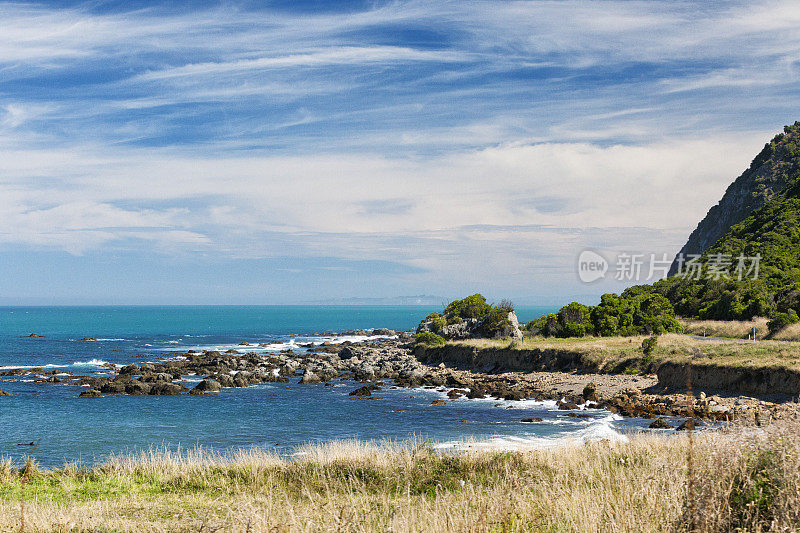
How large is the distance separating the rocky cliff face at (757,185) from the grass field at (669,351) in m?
59.2

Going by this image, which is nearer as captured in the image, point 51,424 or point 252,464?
point 252,464

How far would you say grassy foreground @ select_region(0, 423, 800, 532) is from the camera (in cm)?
530

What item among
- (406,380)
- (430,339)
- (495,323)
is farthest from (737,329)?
(430,339)

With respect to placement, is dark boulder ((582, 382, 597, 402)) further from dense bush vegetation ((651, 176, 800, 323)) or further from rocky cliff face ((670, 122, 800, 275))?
rocky cliff face ((670, 122, 800, 275))

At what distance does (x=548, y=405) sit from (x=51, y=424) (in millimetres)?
27976

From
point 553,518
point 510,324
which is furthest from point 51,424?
point 510,324

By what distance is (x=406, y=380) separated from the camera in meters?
49.9

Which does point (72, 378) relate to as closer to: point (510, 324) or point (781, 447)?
point (510, 324)

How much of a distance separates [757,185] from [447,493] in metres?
106

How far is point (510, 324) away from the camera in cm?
6256

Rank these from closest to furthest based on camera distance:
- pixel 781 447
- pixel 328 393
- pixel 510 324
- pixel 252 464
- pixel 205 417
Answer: pixel 781 447 < pixel 252 464 < pixel 205 417 < pixel 328 393 < pixel 510 324

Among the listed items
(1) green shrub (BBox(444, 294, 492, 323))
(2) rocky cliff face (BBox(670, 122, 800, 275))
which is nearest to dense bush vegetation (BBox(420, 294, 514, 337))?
(1) green shrub (BBox(444, 294, 492, 323))

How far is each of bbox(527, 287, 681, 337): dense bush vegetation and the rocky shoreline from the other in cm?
1043

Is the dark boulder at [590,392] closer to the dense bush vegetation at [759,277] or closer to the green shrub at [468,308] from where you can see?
the dense bush vegetation at [759,277]
